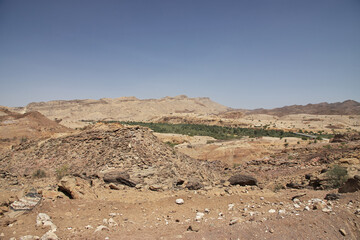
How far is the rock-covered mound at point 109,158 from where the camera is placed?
880cm

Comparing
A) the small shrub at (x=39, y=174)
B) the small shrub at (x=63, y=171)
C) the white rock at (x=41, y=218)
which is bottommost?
the small shrub at (x=39, y=174)

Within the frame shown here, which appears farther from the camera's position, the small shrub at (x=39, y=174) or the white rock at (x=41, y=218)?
the small shrub at (x=39, y=174)

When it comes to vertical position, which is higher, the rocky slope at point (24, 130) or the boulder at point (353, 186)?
the boulder at point (353, 186)

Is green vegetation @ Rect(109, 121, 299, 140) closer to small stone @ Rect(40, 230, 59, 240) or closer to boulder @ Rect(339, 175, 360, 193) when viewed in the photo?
boulder @ Rect(339, 175, 360, 193)

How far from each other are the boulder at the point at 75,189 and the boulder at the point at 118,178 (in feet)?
3.39

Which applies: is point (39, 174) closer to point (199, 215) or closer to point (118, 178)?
point (118, 178)

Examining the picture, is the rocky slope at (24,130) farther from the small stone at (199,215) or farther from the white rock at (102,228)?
the small stone at (199,215)

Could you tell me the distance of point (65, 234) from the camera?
457cm

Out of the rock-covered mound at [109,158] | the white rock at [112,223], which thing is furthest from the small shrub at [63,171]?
the white rock at [112,223]

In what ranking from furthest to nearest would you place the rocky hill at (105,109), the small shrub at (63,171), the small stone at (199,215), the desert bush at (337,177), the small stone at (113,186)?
1. the rocky hill at (105,109)
2. the small shrub at (63,171)
3. the desert bush at (337,177)
4. the small stone at (113,186)
5. the small stone at (199,215)

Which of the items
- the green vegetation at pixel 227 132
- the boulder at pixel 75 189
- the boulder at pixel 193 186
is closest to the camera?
the boulder at pixel 75 189

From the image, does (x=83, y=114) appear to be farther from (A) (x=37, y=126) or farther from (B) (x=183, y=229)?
(B) (x=183, y=229)

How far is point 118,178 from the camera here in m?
8.00

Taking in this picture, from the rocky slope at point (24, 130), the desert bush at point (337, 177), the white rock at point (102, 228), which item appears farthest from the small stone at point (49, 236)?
the rocky slope at point (24, 130)
